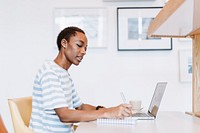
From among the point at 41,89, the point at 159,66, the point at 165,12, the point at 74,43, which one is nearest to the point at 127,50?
the point at 159,66

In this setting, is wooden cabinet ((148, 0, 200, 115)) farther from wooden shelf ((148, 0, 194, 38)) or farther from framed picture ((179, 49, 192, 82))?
framed picture ((179, 49, 192, 82))

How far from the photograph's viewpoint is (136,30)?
2.84 meters

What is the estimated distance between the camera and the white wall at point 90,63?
284 cm

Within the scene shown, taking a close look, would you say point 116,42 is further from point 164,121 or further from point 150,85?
point 164,121

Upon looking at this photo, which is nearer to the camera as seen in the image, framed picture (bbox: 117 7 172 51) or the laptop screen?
the laptop screen

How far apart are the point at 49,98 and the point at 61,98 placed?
7 cm

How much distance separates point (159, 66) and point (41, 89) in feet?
4.56

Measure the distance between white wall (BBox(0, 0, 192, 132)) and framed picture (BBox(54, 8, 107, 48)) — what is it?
0.16 feet

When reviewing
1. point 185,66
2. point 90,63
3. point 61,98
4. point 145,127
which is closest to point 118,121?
point 145,127

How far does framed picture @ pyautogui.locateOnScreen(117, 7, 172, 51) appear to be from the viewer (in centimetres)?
282

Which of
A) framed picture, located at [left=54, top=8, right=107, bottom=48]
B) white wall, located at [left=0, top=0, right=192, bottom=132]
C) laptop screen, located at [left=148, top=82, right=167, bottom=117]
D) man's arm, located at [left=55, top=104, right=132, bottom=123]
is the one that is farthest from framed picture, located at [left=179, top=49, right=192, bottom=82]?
man's arm, located at [left=55, top=104, right=132, bottom=123]

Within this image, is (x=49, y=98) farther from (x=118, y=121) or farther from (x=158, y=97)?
(x=158, y=97)

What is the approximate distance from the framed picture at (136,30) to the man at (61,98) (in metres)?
0.98

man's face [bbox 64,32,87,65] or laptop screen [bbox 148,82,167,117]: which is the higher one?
man's face [bbox 64,32,87,65]
